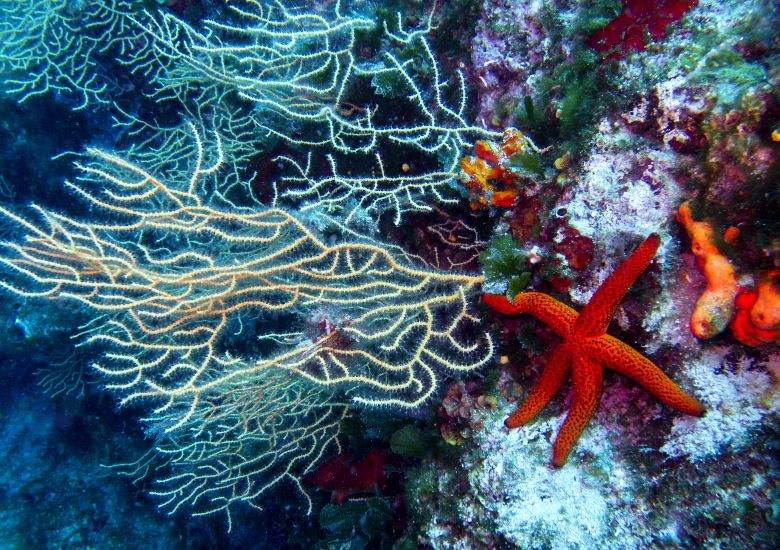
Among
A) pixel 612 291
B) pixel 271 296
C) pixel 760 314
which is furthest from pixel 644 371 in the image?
pixel 271 296

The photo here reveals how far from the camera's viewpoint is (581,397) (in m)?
2.08

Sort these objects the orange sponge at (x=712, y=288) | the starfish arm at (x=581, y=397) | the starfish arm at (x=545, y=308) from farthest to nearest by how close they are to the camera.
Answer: the starfish arm at (x=545, y=308)
the starfish arm at (x=581, y=397)
the orange sponge at (x=712, y=288)

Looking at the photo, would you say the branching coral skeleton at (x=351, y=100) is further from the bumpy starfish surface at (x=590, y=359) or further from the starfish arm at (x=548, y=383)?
the starfish arm at (x=548, y=383)

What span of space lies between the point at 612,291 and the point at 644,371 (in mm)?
415

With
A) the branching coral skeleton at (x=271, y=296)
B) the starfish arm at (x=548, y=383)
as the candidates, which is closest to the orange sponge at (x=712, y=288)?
the starfish arm at (x=548, y=383)

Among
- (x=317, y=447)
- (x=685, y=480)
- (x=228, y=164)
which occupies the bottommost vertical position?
(x=317, y=447)

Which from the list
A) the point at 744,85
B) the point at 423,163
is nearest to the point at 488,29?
the point at 423,163

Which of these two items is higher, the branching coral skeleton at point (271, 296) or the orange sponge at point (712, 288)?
the orange sponge at point (712, 288)

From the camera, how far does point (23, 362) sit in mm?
8516

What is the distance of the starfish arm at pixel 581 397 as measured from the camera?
2.07 meters

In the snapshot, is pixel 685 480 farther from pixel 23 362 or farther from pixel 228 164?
pixel 23 362

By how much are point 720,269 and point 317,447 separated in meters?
4.48

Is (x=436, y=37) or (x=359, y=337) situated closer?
(x=359, y=337)

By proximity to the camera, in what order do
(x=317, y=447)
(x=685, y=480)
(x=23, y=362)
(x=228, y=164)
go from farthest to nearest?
(x=23, y=362) < (x=228, y=164) < (x=317, y=447) < (x=685, y=480)
